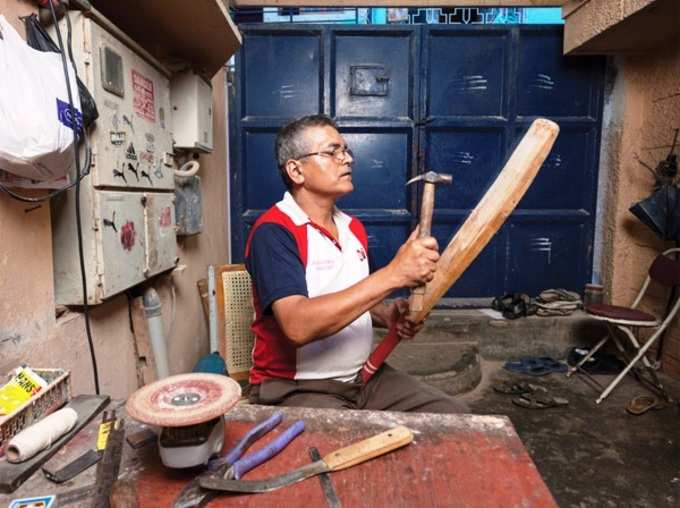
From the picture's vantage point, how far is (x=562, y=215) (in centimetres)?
411

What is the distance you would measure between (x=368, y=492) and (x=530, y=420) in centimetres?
249

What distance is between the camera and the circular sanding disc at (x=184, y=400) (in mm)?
807

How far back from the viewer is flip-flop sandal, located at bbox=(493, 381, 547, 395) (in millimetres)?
3369

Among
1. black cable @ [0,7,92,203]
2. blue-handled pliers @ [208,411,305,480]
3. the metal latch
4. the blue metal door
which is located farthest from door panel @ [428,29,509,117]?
blue-handled pliers @ [208,411,305,480]

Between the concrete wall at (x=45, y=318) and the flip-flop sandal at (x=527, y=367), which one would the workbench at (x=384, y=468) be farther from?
the flip-flop sandal at (x=527, y=367)

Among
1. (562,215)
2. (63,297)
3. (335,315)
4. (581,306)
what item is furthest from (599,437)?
(63,297)

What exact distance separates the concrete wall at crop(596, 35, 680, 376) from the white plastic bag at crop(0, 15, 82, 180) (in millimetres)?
3908

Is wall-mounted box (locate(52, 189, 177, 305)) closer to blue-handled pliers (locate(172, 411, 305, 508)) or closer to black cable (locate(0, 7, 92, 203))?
black cable (locate(0, 7, 92, 203))

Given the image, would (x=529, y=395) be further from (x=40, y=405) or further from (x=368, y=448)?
(x=40, y=405)

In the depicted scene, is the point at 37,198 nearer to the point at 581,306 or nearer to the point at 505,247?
the point at 505,247

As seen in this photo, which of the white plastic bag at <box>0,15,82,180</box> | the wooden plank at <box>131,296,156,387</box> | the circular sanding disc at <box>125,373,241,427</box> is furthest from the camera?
the wooden plank at <box>131,296,156,387</box>

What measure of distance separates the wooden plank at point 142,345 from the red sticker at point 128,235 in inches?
15.1

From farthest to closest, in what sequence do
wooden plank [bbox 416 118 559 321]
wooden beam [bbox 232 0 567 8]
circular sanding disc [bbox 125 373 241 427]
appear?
wooden beam [bbox 232 0 567 8] → wooden plank [bbox 416 118 559 321] → circular sanding disc [bbox 125 373 241 427]

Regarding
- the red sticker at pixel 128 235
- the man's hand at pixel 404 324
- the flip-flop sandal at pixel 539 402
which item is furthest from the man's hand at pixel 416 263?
the flip-flop sandal at pixel 539 402
